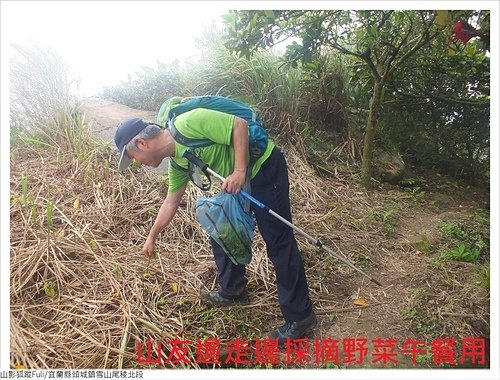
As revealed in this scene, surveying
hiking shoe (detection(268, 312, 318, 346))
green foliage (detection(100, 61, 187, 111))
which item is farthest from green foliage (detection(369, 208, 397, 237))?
green foliage (detection(100, 61, 187, 111))

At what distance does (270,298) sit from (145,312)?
0.62 meters

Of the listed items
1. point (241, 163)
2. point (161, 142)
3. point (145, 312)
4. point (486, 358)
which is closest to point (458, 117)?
point (486, 358)

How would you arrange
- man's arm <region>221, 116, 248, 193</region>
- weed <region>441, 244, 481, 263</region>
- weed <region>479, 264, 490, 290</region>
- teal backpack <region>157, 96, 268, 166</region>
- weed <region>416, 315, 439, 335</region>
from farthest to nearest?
weed <region>441, 244, 481, 263</region>, weed <region>479, 264, 490, 290</region>, weed <region>416, 315, 439, 335</region>, teal backpack <region>157, 96, 268, 166</region>, man's arm <region>221, 116, 248, 193</region>

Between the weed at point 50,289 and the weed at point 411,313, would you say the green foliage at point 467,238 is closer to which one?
the weed at point 411,313

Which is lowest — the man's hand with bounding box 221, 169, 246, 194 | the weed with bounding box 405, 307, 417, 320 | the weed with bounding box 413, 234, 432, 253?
the weed with bounding box 405, 307, 417, 320

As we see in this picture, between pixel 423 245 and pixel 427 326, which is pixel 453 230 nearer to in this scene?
pixel 423 245

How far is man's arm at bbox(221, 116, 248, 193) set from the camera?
156 cm

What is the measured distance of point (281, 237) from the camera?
1.76 m

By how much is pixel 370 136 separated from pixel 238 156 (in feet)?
5.70

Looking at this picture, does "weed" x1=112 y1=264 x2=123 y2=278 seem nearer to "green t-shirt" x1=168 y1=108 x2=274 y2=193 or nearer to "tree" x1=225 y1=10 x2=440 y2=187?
"green t-shirt" x1=168 y1=108 x2=274 y2=193

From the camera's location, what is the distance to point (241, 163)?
1.58m

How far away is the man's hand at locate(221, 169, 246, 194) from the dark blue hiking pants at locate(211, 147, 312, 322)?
12 centimetres

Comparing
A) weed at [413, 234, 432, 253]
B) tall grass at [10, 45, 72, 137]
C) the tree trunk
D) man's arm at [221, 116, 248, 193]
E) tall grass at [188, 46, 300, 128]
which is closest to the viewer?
man's arm at [221, 116, 248, 193]

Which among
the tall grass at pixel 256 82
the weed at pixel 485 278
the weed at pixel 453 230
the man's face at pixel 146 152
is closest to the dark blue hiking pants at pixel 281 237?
the man's face at pixel 146 152
